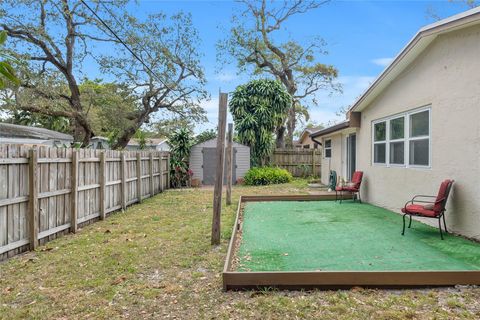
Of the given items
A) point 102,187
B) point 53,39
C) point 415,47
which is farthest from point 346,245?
point 53,39

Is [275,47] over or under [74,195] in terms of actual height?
over

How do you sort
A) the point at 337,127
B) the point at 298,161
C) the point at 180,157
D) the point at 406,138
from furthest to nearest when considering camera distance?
the point at 298,161 → the point at 180,157 → the point at 337,127 → the point at 406,138

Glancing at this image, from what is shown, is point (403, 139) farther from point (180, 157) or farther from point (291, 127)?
point (291, 127)

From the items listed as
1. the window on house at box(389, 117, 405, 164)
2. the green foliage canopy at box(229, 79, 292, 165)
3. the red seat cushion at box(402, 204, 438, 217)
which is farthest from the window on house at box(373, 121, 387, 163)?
the green foliage canopy at box(229, 79, 292, 165)

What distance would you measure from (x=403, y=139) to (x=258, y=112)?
10.4 metres

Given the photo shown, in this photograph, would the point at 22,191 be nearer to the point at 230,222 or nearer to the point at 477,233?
the point at 230,222

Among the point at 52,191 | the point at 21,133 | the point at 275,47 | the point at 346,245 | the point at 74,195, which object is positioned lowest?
the point at 346,245

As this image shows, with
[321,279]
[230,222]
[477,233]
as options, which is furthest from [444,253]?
[230,222]

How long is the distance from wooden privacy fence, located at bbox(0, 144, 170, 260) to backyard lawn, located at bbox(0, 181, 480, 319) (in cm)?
36

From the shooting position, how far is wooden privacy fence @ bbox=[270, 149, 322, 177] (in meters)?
18.9

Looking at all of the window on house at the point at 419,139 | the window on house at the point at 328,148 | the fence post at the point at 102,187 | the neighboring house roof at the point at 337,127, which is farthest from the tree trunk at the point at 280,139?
the fence post at the point at 102,187

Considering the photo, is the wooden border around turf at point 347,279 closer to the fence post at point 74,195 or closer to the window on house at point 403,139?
the window on house at point 403,139

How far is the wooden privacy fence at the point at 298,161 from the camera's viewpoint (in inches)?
746

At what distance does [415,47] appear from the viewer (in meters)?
6.38
